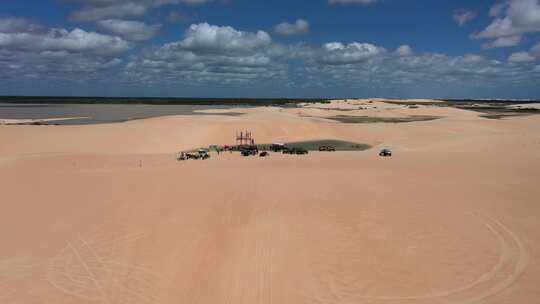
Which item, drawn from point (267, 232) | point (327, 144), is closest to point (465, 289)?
point (267, 232)

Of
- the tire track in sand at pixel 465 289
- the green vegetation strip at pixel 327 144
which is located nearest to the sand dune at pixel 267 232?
the tire track in sand at pixel 465 289

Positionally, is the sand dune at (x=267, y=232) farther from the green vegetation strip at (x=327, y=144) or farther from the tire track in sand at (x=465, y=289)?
the green vegetation strip at (x=327, y=144)

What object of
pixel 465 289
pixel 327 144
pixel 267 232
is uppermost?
pixel 267 232

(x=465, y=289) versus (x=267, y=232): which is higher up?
(x=267, y=232)

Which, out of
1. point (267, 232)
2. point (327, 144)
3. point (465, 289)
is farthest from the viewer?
point (327, 144)

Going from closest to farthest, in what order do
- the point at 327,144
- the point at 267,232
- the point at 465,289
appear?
the point at 465,289 → the point at 267,232 → the point at 327,144

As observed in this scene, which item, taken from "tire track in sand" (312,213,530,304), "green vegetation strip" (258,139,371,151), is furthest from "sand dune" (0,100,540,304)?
"green vegetation strip" (258,139,371,151)

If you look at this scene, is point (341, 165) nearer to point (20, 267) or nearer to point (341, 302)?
point (341, 302)

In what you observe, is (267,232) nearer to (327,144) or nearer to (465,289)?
(465,289)

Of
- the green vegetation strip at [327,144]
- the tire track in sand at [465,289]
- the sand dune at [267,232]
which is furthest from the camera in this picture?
the green vegetation strip at [327,144]
